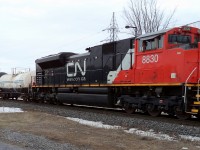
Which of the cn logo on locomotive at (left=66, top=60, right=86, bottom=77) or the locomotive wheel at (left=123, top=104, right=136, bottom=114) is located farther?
the cn logo on locomotive at (left=66, top=60, right=86, bottom=77)

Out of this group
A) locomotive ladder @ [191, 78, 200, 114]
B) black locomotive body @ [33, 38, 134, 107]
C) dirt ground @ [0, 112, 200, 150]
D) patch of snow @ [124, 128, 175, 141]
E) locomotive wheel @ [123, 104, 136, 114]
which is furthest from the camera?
black locomotive body @ [33, 38, 134, 107]

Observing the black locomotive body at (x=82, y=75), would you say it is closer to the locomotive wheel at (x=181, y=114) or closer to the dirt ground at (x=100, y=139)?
the locomotive wheel at (x=181, y=114)

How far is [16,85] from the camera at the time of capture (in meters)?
32.7

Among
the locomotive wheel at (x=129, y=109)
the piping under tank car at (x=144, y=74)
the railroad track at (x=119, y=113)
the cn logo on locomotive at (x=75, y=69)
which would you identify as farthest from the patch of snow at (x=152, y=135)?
the cn logo on locomotive at (x=75, y=69)

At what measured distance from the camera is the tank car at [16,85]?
101ft

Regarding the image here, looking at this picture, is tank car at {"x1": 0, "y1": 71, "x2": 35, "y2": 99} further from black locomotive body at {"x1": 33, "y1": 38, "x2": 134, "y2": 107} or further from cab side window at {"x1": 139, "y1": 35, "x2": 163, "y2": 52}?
cab side window at {"x1": 139, "y1": 35, "x2": 163, "y2": 52}

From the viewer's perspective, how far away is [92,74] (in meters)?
20.6

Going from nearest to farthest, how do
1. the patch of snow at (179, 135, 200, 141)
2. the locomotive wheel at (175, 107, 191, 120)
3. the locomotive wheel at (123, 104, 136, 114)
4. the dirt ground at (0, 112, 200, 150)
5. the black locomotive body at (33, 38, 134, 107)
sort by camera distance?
the dirt ground at (0, 112, 200, 150), the patch of snow at (179, 135, 200, 141), the locomotive wheel at (175, 107, 191, 120), the locomotive wheel at (123, 104, 136, 114), the black locomotive body at (33, 38, 134, 107)

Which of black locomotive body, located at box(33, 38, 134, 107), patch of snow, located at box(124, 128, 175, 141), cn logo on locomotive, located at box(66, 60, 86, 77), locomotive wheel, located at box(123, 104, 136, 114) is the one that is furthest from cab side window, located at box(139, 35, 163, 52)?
cn logo on locomotive, located at box(66, 60, 86, 77)

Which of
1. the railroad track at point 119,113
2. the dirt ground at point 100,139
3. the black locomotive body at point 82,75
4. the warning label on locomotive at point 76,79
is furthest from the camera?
the warning label on locomotive at point 76,79

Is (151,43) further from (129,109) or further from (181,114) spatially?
(129,109)

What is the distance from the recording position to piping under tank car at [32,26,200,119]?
13.7 meters

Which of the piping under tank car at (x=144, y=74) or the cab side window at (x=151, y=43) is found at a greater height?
the cab side window at (x=151, y=43)

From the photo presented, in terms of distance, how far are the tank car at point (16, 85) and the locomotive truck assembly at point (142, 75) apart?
7199 mm
